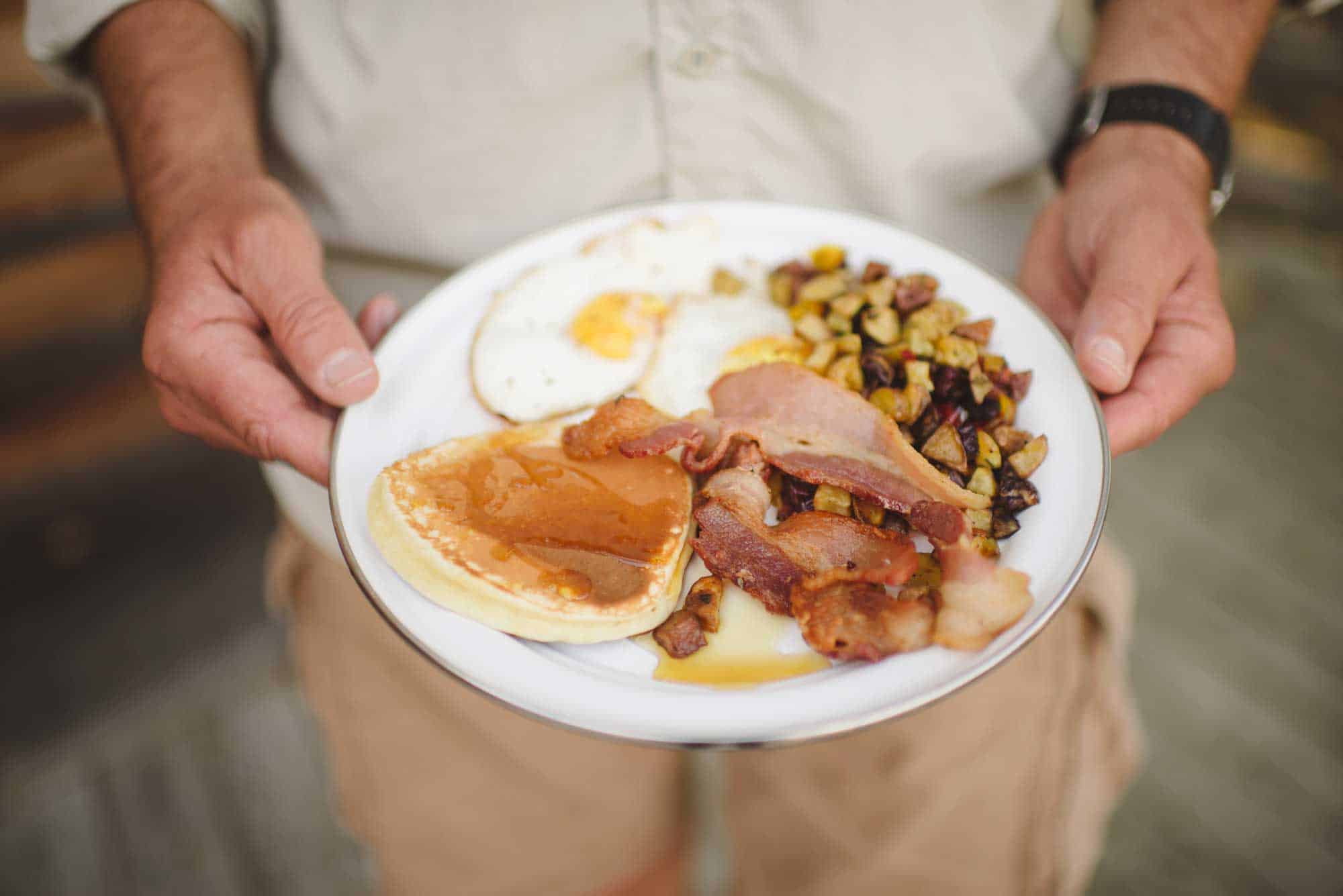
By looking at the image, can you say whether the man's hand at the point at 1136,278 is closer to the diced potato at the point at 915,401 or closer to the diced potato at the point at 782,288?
the diced potato at the point at 915,401

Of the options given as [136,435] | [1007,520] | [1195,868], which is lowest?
[1195,868]

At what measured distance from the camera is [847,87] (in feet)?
5.85

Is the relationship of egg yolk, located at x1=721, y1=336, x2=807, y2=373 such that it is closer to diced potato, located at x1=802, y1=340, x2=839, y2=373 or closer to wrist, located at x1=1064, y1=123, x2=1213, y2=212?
diced potato, located at x1=802, y1=340, x2=839, y2=373

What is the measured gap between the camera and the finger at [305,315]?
149 centimetres

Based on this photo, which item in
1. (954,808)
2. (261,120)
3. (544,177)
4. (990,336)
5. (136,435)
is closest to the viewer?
(990,336)

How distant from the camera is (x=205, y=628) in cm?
345

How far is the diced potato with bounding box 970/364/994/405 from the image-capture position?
1462mm

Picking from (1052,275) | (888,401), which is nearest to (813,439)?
(888,401)

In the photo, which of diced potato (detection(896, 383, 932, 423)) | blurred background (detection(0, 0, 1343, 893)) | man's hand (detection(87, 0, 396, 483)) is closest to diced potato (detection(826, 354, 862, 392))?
diced potato (detection(896, 383, 932, 423))

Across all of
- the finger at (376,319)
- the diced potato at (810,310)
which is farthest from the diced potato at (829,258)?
the finger at (376,319)

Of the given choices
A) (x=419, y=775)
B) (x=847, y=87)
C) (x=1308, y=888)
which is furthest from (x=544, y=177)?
(x=1308, y=888)

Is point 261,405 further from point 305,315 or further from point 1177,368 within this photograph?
point 1177,368

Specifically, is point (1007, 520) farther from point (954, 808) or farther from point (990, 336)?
point (954, 808)

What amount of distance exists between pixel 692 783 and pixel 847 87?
2457mm
